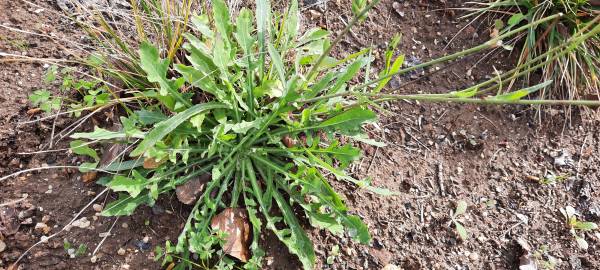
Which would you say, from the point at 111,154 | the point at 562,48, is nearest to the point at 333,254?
the point at 111,154

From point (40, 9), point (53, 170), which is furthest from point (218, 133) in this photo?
point (40, 9)

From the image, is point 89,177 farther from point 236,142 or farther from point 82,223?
point 236,142

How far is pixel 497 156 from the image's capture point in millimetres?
2598

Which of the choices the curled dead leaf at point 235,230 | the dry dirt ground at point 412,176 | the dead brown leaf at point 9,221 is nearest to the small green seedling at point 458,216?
the dry dirt ground at point 412,176

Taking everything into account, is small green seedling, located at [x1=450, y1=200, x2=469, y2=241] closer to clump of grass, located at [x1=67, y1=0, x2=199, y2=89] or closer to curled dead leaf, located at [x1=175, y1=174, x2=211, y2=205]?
curled dead leaf, located at [x1=175, y1=174, x2=211, y2=205]

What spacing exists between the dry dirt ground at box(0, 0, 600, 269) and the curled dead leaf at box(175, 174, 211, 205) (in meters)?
0.08

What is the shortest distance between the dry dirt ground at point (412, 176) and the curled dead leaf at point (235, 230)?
118mm

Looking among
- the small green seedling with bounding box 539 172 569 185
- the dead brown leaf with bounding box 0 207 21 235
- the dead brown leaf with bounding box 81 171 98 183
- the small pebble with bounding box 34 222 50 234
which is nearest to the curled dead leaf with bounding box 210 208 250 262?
the dead brown leaf with bounding box 81 171 98 183

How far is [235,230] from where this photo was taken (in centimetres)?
203

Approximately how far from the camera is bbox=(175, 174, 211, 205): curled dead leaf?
6.66 ft

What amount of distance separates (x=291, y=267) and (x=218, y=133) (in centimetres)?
71

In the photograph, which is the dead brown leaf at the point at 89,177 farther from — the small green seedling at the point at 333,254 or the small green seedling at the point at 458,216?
the small green seedling at the point at 458,216

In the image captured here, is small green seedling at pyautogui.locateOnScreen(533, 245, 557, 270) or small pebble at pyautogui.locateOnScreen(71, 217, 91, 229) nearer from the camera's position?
small pebble at pyautogui.locateOnScreen(71, 217, 91, 229)

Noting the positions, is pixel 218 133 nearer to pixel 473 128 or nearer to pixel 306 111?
pixel 306 111
